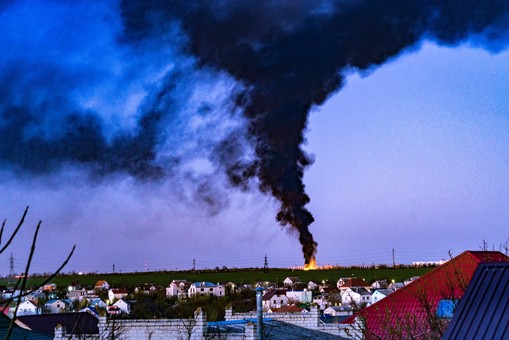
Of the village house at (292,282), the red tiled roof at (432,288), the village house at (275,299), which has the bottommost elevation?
the red tiled roof at (432,288)

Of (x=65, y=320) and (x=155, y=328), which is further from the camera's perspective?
(x=65, y=320)

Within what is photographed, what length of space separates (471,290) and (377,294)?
82.1 meters

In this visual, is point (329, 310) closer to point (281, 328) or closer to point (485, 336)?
point (281, 328)

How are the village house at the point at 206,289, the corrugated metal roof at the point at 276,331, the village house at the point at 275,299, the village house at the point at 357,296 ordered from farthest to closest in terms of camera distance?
the village house at the point at 206,289 < the village house at the point at 275,299 < the village house at the point at 357,296 < the corrugated metal roof at the point at 276,331

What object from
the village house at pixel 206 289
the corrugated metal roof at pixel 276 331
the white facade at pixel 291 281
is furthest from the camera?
the white facade at pixel 291 281

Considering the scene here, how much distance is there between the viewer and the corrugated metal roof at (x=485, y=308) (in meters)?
9.98

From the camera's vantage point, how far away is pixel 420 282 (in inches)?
1240

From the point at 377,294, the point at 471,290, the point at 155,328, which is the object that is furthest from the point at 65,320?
the point at 377,294

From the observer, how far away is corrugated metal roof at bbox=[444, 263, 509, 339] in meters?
9.98

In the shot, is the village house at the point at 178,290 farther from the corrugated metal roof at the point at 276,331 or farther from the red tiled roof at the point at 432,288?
the corrugated metal roof at the point at 276,331

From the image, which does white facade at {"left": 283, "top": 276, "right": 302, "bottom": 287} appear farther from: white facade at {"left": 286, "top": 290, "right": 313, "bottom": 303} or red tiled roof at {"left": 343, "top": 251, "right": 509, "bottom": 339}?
red tiled roof at {"left": 343, "top": 251, "right": 509, "bottom": 339}

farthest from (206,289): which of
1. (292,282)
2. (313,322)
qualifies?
(313,322)

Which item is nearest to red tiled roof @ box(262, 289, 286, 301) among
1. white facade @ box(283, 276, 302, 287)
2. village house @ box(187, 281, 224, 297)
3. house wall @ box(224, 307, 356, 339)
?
village house @ box(187, 281, 224, 297)

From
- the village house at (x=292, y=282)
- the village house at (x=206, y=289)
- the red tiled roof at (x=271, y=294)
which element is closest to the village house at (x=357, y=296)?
the red tiled roof at (x=271, y=294)
